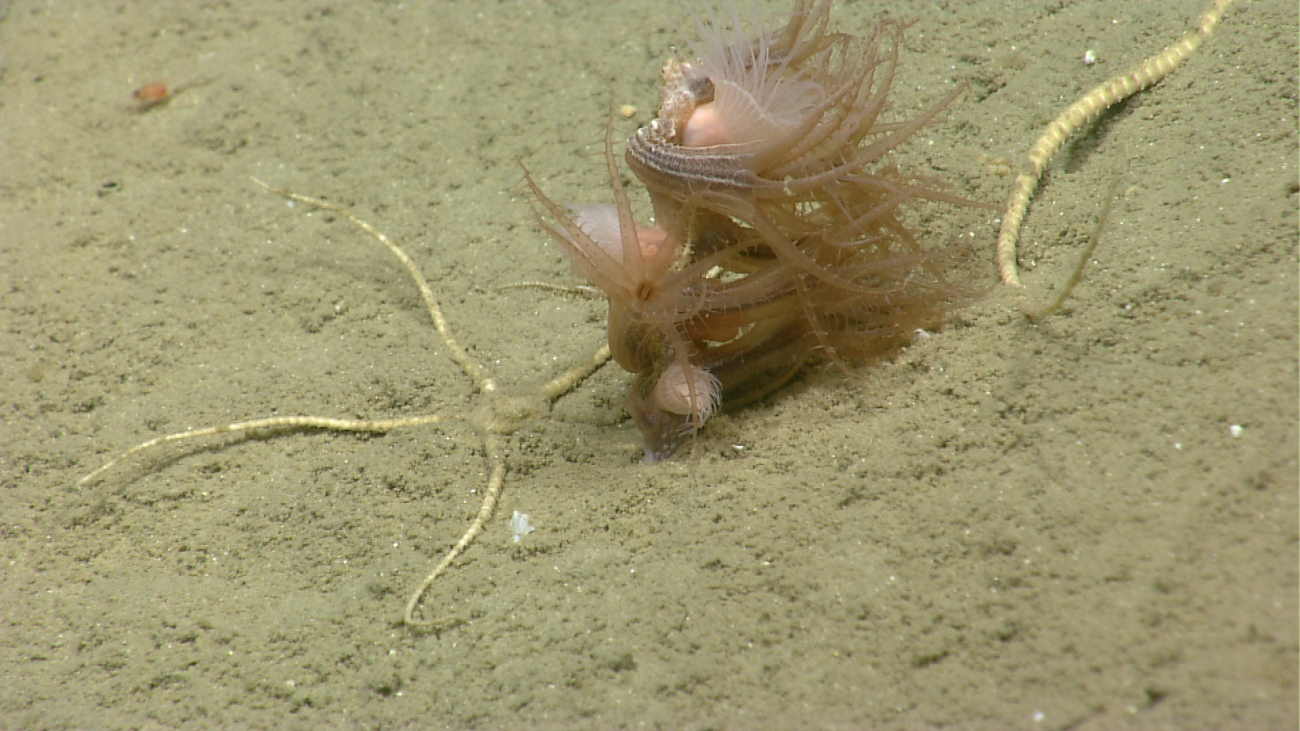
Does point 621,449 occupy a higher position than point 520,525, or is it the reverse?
point 621,449

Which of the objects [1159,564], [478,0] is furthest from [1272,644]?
[478,0]

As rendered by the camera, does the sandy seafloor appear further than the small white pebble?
No

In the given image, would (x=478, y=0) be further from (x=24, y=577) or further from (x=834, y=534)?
(x=834, y=534)

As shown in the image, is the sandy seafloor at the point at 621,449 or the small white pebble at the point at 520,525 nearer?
the sandy seafloor at the point at 621,449

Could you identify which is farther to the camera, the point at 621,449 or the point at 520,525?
the point at 621,449

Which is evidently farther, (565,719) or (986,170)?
(986,170)
